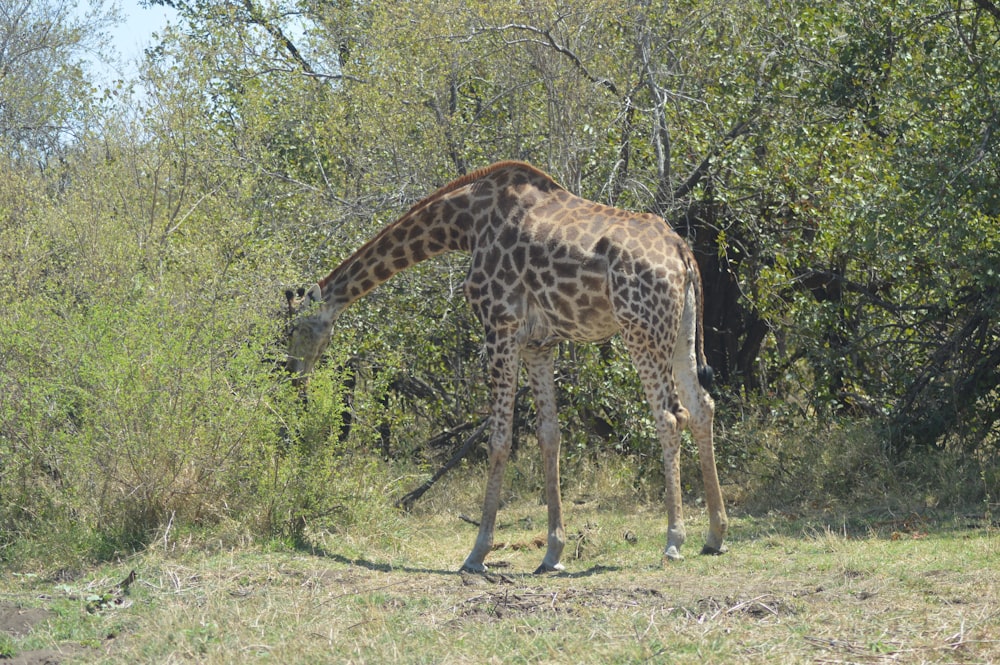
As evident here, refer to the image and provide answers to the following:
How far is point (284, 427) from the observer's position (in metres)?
8.88

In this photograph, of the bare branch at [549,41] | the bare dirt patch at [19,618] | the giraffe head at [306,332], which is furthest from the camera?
the bare branch at [549,41]

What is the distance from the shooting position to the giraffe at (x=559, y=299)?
791cm

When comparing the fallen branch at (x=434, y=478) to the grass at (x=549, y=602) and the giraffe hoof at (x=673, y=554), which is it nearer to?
the grass at (x=549, y=602)

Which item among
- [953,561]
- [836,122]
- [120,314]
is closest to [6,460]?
[120,314]

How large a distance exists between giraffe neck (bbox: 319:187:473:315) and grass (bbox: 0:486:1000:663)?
6.15 ft

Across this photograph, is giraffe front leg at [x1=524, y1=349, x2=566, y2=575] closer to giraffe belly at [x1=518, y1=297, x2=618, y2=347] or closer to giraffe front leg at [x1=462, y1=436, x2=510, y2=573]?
giraffe belly at [x1=518, y1=297, x2=618, y2=347]

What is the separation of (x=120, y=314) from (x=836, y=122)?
6.46 m

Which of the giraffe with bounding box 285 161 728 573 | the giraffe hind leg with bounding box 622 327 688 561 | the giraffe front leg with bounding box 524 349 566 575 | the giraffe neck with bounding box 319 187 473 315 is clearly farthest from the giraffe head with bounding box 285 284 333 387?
the giraffe hind leg with bounding box 622 327 688 561

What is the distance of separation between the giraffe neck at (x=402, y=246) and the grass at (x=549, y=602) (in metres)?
1.87

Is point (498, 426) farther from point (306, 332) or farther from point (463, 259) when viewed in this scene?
point (463, 259)

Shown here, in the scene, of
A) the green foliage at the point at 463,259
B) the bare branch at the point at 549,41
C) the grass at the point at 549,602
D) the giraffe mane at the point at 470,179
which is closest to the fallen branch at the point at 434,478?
the green foliage at the point at 463,259

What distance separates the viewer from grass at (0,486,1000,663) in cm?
538

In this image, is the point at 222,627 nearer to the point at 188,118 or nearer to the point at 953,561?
the point at 953,561

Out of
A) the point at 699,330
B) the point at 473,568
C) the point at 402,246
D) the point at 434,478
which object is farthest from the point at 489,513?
the point at 434,478
